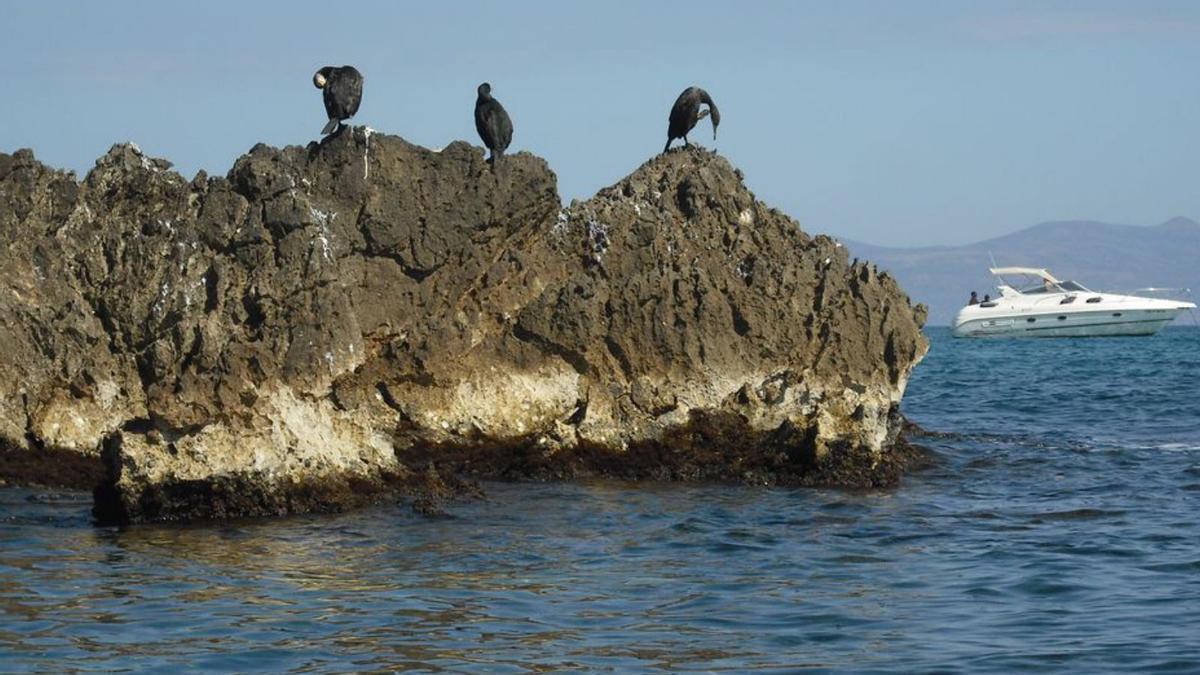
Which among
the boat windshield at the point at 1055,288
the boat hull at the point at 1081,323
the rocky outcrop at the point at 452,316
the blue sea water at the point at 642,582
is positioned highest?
the boat windshield at the point at 1055,288

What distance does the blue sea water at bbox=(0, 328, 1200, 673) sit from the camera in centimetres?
1007

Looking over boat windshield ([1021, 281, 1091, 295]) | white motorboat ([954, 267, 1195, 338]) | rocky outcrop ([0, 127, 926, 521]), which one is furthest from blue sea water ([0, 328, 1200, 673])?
boat windshield ([1021, 281, 1091, 295])

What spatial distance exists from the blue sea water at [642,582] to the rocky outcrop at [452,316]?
34.6 inches

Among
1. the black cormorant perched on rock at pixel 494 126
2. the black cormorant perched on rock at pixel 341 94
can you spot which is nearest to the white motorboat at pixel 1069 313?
the black cormorant perched on rock at pixel 494 126

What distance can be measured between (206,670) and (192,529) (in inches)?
177

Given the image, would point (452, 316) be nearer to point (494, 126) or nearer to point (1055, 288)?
point (494, 126)

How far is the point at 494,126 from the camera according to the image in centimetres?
1841

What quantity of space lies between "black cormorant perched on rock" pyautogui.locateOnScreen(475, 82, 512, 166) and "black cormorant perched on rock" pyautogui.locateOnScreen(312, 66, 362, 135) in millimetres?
1455

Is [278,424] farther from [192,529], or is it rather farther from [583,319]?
[583,319]

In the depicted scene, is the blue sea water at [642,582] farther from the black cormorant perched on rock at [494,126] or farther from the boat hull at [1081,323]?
the boat hull at [1081,323]

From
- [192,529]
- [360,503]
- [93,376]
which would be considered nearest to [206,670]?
[192,529]

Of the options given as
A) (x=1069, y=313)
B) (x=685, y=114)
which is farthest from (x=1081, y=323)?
(x=685, y=114)

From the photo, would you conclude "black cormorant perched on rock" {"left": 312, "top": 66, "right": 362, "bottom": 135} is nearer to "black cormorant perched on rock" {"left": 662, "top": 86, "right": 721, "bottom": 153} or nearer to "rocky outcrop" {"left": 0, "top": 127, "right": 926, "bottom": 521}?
"rocky outcrop" {"left": 0, "top": 127, "right": 926, "bottom": 521}

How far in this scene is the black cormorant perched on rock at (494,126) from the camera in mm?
18359
